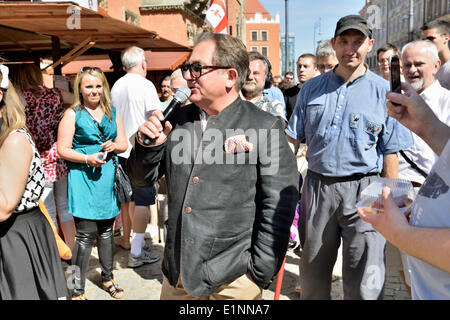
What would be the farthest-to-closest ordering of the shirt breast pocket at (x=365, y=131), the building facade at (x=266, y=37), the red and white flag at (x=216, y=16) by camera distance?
the building facade at (x=266, y=37)
the red and white flag at (x=216, y=16)
the shirt breast pocket at (x=365, y=131)

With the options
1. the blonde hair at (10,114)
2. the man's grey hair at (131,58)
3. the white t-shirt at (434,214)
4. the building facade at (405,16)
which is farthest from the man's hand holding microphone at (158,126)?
the building facade at (405,16)

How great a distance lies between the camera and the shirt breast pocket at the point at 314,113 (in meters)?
2.80

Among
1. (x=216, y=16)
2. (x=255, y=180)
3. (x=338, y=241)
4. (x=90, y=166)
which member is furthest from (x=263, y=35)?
(x=255, y=180)

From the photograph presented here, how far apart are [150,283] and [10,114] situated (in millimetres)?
2472

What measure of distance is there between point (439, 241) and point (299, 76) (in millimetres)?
5337

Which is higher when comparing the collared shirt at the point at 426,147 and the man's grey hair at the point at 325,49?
the man's grey hair at the point at 325,49

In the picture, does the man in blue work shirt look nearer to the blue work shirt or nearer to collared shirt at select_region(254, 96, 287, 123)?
the blue work shirt

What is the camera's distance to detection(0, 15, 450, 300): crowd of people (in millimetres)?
1532

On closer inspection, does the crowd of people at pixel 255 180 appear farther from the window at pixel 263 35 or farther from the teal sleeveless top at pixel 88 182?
the window at pixel 263 35

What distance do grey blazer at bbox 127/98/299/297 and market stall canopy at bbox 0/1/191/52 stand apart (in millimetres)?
3600

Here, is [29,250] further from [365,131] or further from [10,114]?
[365,131]

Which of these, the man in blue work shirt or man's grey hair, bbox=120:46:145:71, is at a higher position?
man's grey hair, bbox=120:46:145:71

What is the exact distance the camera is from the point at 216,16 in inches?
277

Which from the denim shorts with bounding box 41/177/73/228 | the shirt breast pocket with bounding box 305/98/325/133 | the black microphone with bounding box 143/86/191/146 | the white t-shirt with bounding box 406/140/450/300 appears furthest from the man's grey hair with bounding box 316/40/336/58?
the white t-shirt with bounding box 406/140/450/300
